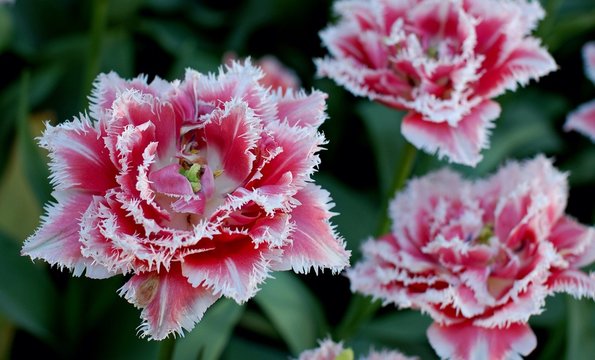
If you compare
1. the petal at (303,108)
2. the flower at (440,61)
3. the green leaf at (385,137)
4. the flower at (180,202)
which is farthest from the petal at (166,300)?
the green leaf at (385,137)

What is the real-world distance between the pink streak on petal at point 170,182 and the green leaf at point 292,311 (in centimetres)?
35

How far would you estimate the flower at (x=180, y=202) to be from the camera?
0.59 m

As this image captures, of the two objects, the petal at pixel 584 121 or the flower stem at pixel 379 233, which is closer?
the flower stem at pixel 379 233

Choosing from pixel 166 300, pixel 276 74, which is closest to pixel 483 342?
pixel 166 300

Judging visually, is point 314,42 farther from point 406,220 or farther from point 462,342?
point 462,342

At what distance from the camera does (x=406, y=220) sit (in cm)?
84

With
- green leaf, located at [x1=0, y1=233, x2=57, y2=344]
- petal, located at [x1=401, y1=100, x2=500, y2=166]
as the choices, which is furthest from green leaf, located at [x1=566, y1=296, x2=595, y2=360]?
green leaf, located at [x1=0, y1=233, x2=57, y2=344]

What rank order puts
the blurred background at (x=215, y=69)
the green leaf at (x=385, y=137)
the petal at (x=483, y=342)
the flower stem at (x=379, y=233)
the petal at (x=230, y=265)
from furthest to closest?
the green leaf at (x=385, y=137)
the blurred background at (x=215, y=69)
the flower stem at (x=379, y=233)
the petal at (x=483, y=342)
the petal at (x=230, y=265)

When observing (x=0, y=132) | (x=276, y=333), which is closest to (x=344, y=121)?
(x=276, y=333)

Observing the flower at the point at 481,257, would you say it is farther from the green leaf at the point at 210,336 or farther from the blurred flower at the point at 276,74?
the blurred flower at the point at 276,74

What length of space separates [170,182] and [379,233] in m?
0.38

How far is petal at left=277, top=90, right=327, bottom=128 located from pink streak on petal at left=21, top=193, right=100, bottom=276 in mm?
178

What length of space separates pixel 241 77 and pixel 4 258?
1.60 ft

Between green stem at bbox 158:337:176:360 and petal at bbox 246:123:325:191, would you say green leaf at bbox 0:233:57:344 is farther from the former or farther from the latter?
petal at bbox 246:123:325:191
